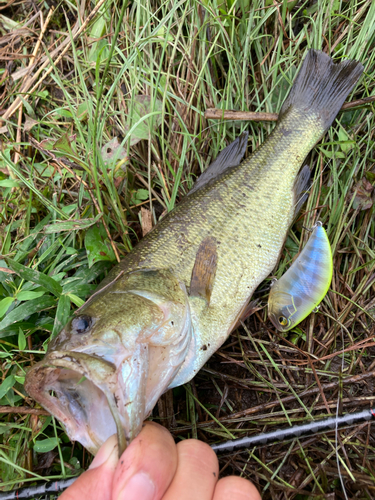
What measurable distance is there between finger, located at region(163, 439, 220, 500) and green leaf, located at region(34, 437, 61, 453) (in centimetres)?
97

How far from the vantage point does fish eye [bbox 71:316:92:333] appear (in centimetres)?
157

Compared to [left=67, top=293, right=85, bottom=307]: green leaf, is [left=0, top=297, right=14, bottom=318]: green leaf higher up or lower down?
higher up

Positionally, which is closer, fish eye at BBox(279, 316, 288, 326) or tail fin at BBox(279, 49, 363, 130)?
fish eye at BBox(279, 316, 288, 326)

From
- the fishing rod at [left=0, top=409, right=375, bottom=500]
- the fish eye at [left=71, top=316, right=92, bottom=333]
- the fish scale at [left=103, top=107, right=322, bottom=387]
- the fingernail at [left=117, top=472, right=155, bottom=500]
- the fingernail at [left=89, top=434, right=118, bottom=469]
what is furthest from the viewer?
the fish scale at [left=103, top=107, right=322, bottom=387]

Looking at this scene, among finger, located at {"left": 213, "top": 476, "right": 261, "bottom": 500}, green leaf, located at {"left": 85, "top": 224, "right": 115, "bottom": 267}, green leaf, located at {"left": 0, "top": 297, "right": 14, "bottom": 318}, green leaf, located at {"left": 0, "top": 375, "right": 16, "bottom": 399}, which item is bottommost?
finger, located at {"left": 213, "top": 476, "right": 261, "bottom": 500}

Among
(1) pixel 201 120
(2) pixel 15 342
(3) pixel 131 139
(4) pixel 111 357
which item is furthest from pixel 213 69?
(2) pixel 15 342

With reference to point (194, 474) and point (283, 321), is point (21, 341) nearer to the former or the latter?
point (194, 474)

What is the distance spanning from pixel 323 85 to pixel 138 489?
2899 mm

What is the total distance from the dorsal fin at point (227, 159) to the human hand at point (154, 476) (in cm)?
178

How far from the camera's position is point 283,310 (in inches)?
89.1

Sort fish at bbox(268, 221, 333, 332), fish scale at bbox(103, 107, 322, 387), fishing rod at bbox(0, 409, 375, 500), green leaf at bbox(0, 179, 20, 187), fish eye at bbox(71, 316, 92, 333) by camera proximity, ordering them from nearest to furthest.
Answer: fish eye at bbox(71, 316, 92, 333) < fishing rod at bbox(0, 409, 375, 500) < fish scale at bbox(103, 107, 322, 387) < fish at bbox(268, 221, 333, 332) < green leaf at bbox(0, 179, 20, 187)

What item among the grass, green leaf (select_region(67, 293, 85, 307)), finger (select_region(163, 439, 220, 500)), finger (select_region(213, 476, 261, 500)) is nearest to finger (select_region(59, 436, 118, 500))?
finger (select_region(163, 439, 220, 500))

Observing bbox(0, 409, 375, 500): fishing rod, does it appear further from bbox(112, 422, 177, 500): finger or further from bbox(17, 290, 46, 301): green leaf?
bbox(17, 290, 46, 301): green leaf

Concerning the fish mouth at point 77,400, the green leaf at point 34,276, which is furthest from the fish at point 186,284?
the green leaf at point 34,276
